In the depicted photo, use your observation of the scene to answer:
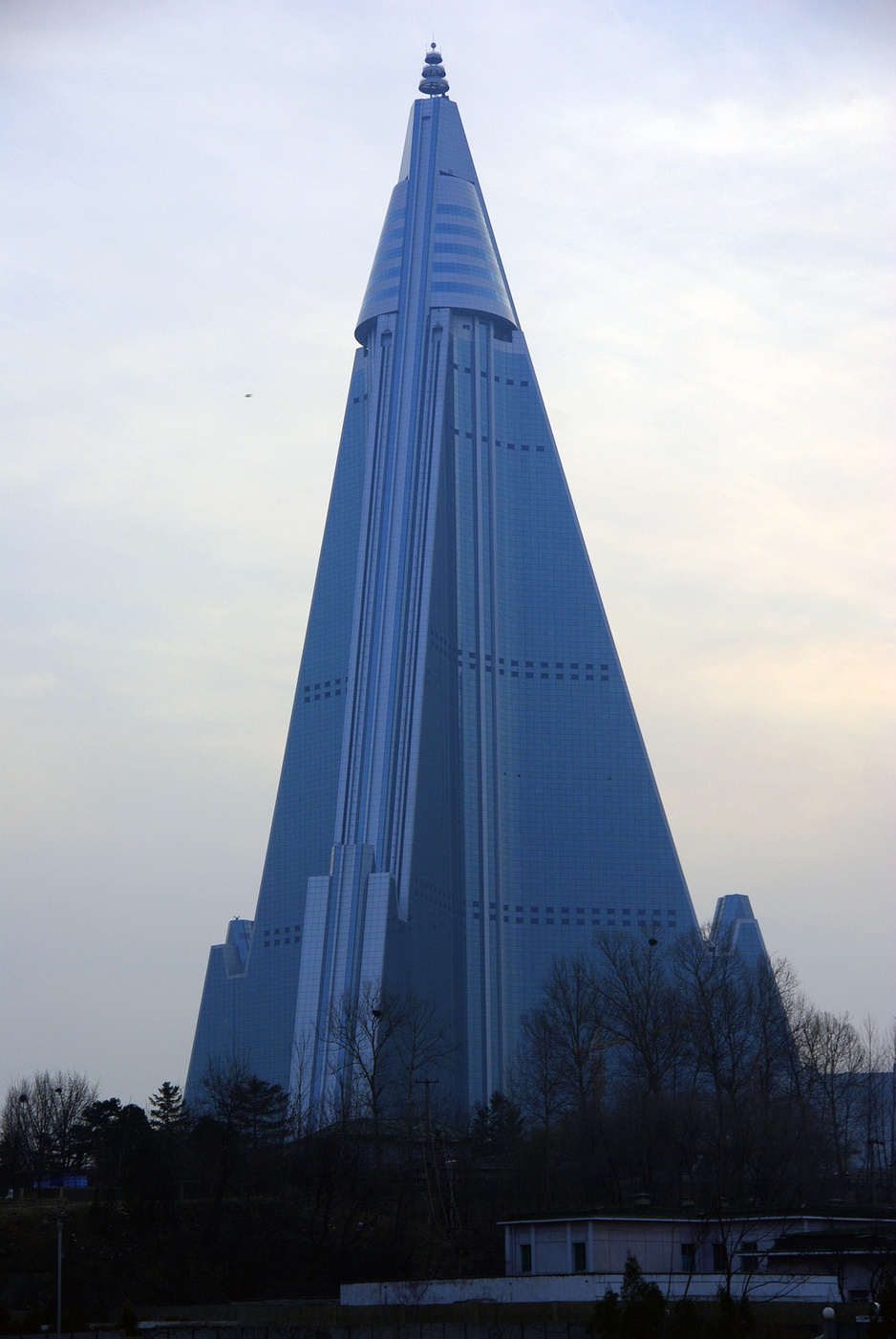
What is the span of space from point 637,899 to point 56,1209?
190 feet

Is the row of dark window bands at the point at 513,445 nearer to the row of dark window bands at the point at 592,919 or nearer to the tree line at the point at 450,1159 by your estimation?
the row of dark window bands at the point at 592,919

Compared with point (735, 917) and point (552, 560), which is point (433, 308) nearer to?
point (552, 560)

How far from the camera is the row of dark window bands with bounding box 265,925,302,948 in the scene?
10819 centimetres

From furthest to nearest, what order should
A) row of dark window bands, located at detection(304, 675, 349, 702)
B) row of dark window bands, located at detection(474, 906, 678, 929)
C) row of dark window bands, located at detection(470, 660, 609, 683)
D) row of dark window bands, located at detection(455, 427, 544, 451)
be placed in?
row of dark window bands, located at detection(455, 427, 544, 451) < row of dark window bands, located at detection(470, 660, 609, 683) < row of dark window bands, located at detection(474, 906, 678, 929) < row of dark window bands, located at detection(304, 675, 349, 702)

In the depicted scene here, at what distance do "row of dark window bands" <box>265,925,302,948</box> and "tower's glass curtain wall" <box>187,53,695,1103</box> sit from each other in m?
0.13

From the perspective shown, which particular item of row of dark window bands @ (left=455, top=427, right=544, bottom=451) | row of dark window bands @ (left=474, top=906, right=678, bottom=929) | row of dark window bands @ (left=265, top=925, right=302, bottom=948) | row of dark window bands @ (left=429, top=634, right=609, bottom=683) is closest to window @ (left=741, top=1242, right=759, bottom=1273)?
row of dark window bands @ (left=474, top=906, right=678, bottom=929)

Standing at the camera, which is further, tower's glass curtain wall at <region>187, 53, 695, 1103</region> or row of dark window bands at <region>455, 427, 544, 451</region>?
row of dark window bands at <region>455, 427, 544, 451</region>

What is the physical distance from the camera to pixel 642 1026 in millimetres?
72188

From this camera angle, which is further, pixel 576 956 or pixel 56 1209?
pixel 576 956

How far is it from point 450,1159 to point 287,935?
1834 inches

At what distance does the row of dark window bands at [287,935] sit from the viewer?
355ft

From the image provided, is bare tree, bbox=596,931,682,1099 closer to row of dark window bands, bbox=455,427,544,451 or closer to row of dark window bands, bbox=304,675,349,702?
row of dark window bands, bbox=304,675,349,702

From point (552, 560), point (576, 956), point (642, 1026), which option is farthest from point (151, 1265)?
point (552, 560)

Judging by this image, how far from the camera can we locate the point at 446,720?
4441 inches
